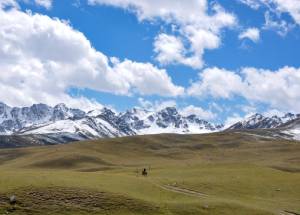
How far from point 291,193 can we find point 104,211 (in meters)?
33.3

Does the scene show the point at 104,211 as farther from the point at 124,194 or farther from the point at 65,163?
the point at 65,163

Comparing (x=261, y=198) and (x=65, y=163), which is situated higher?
(x=65, y=163)

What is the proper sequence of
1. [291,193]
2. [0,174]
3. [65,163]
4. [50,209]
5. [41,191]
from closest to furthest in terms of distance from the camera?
[50,209], [41,191], [0,174], [291,193], [65,163]

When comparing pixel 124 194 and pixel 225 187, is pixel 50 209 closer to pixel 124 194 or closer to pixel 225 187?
pixel 124 194

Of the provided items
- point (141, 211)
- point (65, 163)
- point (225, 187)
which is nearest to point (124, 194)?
point (141, 211)

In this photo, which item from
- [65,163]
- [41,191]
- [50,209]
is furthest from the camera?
[65,163]

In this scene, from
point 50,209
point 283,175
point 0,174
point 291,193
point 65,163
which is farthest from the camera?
point 65,163

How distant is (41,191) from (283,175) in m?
47.4

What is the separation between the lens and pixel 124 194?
53531mm

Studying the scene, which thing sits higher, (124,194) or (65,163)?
(65,163)

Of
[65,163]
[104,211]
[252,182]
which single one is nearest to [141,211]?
[104,211]

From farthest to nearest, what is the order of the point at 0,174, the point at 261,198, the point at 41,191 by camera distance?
the point at 261,198 → the point at 0,174 → the point at 41,191

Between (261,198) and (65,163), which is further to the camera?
(65,163)

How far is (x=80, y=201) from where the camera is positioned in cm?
5066
